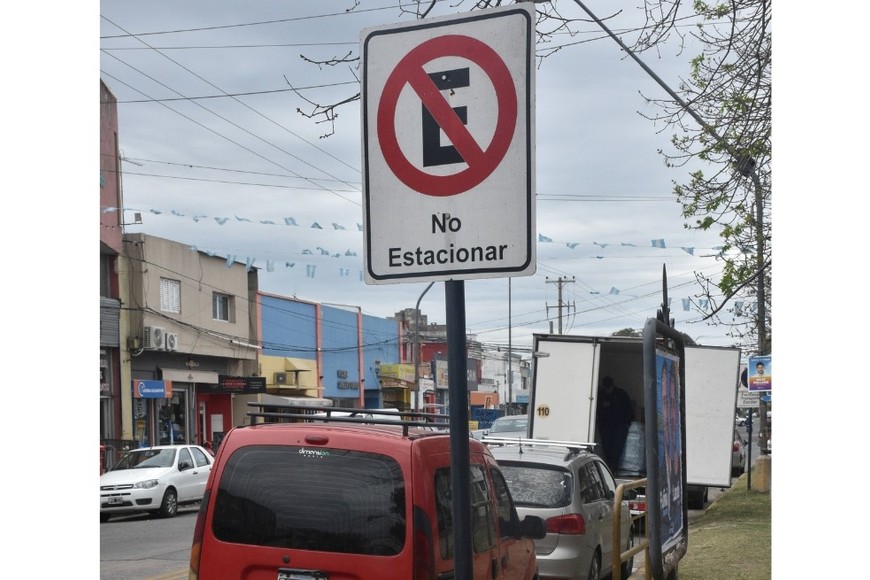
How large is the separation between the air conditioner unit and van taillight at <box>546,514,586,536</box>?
26834 millimetres

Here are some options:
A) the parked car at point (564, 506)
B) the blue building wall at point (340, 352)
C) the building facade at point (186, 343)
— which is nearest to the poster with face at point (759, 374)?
the parked car at point (564, 506)

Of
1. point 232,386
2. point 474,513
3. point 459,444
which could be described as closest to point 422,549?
point 474,513

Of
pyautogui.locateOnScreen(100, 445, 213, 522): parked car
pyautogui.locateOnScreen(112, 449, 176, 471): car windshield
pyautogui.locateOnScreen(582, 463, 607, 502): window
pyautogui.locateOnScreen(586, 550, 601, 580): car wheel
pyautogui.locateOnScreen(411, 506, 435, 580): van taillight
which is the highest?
pyautogui.locateOnScreen(411, 506, 435, 580): van taillight

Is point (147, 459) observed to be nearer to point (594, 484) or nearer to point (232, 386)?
point (594, 484)

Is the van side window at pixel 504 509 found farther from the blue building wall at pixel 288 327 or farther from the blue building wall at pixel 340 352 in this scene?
the blue building wall at pixel 340 352

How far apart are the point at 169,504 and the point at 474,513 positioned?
19.0 meters

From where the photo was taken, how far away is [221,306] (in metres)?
43.0

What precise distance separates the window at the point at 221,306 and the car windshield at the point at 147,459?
1605 cm

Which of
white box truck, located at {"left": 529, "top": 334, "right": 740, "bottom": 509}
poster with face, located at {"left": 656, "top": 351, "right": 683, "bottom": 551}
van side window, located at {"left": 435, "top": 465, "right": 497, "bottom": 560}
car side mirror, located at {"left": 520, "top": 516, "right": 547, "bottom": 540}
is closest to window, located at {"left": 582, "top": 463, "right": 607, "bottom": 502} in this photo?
poster with face, located at {"left": 656, "top": 351, "right": 683, "bottom": 551}

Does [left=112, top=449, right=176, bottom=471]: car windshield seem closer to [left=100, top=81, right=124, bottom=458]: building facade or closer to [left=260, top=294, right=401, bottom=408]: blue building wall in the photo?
[left=100, top=81, right=124, bottom=458]: building facade

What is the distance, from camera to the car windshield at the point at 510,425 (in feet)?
96.7

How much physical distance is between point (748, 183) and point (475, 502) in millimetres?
6912

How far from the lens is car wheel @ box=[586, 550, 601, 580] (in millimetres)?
11695

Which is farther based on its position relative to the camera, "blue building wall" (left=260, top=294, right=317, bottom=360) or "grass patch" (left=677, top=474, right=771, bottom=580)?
"blue building wall" (left=260, top=294, right=317, bottom=360)
